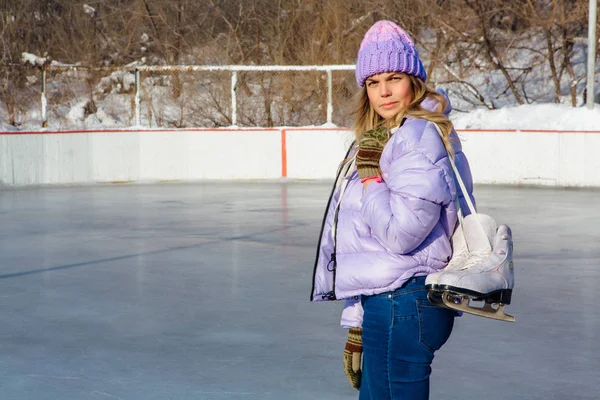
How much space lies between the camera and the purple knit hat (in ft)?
8.37

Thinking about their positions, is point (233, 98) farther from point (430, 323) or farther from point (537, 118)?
point (430, 323)

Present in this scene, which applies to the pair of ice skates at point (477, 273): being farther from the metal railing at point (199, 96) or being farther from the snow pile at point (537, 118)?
the metal railing at point (199, 96)

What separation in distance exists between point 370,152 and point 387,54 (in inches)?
11.2

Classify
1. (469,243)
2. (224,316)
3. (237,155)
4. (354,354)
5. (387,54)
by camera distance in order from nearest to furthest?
(469,243) → (387,54) → (354,354) → (224,316) → (237,155)

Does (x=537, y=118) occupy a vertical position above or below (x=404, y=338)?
above

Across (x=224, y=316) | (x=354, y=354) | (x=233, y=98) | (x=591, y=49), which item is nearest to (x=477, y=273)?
(x=354, y=354)

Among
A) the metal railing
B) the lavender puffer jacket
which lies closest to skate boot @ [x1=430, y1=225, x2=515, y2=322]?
the lavender puffer jacket

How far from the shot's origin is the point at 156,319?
6.02 meters

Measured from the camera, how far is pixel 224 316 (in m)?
6.09

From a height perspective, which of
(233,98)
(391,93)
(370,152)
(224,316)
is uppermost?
(233,98)

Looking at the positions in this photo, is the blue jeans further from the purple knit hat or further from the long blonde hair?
the purple knit hat

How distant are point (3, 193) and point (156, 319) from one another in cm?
922

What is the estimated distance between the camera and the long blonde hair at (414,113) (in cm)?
243

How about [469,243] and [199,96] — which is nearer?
[469,243]
